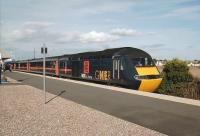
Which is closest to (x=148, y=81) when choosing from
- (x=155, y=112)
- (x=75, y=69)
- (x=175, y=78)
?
(x=175, y=78)

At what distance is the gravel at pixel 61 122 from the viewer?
339 inches

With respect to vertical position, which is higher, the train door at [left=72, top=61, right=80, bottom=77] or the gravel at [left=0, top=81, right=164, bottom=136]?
the train door at [left=72, top=61, right=80, bottom=77]

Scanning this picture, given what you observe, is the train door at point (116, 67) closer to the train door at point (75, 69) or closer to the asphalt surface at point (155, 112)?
the asphalt surface at point (155, 112)

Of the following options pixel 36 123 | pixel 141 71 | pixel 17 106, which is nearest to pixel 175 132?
pixel 36 123

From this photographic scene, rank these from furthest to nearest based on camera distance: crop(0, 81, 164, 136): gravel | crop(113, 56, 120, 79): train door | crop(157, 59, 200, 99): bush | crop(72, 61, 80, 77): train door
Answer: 1. crop(72, 61, 80, 77): train door
2. crop(157, 59, 200, 99): bush
3. crop(113, 56, 120, 79): train door
4. crop(0, 81, 164, 136): gravel

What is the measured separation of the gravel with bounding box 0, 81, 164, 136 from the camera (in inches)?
339

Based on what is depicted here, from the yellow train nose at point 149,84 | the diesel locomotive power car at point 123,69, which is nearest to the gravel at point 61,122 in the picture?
the diesel locomotive power car at point 123,69

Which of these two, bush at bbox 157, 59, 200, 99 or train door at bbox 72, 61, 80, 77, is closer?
bush at bbox 157, 59, 200, 99

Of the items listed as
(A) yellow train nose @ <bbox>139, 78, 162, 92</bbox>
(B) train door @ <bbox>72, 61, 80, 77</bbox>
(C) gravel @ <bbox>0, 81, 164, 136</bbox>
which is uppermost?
(B) train door @ <bbox>72, 61, 80, 77</bbox>

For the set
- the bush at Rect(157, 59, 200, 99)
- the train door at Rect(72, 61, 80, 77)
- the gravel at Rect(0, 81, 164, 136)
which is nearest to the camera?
the gravel at Rect(0, 81, 164, 136)

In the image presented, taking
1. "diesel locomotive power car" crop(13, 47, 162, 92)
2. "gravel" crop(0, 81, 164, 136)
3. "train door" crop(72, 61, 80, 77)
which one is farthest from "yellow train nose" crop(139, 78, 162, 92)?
"train door" crop(72, 61, 80, 77)

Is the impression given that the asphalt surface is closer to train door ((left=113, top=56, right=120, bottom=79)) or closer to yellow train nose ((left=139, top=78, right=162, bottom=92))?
yellow train nose ((left=139, top=78, right=162, bottom=92))

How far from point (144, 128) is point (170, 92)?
13.4 m

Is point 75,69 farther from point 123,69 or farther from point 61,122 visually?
point 61,122
